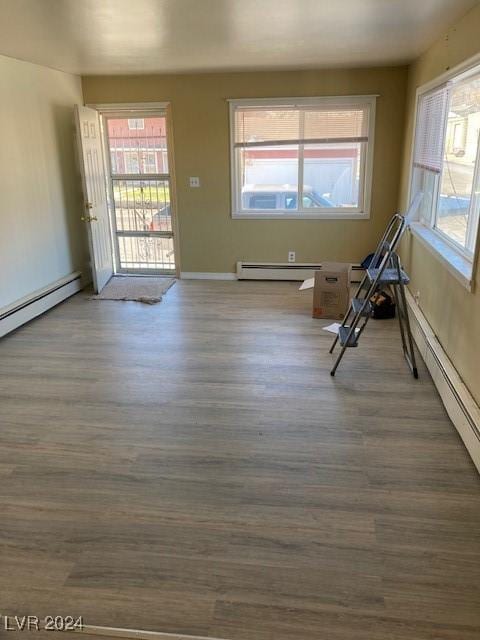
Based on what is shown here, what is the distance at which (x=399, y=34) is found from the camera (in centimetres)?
371

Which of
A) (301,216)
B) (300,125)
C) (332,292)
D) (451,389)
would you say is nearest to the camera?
(451,389)

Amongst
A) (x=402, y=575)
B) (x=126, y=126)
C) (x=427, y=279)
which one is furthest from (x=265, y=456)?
(x=126, y=126)

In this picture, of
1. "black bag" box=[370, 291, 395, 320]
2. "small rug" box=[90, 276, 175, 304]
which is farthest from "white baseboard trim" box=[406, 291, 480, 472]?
"small rug" box=[90, 276, 175, 304]

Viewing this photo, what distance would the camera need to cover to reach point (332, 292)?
4.68m

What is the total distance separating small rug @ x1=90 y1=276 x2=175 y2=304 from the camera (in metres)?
5.45

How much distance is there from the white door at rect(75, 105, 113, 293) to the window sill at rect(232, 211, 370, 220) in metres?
1.57

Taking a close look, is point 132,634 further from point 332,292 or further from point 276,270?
point 276,270

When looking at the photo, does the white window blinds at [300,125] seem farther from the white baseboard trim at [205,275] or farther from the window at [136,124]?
the white baseboard trim at [205,275]

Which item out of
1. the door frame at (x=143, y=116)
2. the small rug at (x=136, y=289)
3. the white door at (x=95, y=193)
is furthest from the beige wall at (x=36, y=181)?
the small rug at (x=136, y=289)

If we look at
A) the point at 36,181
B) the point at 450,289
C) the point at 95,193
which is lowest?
the point at 450,289

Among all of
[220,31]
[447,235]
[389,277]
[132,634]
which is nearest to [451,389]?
[389,277]

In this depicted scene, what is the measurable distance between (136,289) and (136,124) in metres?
2.00

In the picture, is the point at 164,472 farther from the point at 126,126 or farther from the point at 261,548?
the point at 126,126

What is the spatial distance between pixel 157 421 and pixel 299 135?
392cm
